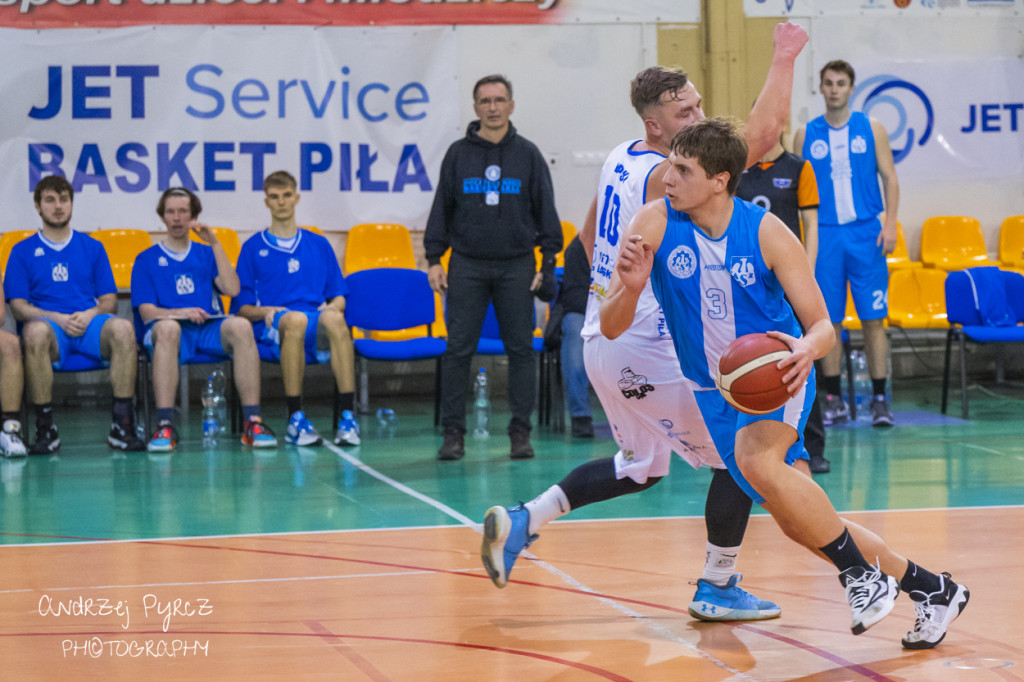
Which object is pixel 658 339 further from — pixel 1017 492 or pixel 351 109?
pixel 351 109

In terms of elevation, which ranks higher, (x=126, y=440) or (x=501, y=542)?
(x=501, y=542)

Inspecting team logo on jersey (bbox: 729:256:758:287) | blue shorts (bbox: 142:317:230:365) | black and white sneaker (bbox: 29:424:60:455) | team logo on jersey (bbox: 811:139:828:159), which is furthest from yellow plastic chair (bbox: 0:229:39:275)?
team logo on jersey (bbox: 729:256:758:287)

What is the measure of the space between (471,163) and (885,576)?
14.6ft

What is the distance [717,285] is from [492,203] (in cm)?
385

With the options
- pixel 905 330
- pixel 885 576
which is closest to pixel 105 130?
pixel 905 330

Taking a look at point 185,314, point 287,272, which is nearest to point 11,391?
point 185,314

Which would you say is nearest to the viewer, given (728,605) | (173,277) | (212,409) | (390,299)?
(728,605)

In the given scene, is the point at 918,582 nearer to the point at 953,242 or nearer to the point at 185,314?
the point at 185,314

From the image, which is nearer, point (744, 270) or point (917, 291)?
point (744, 270)

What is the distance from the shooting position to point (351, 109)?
992cm

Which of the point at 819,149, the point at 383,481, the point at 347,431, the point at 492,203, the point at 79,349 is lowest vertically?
the point at 383,481

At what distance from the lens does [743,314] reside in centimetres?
333

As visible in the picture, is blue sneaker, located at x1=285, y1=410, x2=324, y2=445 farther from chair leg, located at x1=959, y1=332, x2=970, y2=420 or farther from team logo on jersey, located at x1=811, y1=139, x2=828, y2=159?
chair leg, located at x1=959, y1=332, x2=970, y2=420

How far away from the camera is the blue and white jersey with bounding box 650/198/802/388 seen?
330cm
